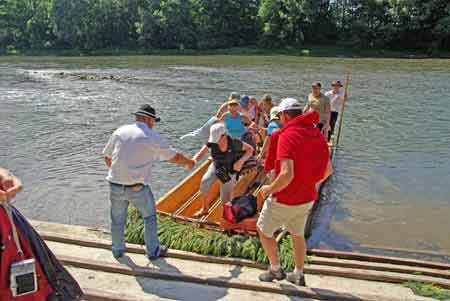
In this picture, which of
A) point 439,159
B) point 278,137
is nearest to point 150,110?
point 278,137

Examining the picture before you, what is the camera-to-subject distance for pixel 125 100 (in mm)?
21531

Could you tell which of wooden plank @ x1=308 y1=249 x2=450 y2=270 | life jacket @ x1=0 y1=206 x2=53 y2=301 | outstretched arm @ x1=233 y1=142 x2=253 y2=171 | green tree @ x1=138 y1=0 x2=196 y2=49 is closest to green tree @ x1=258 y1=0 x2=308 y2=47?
green tree @ x1=138 y1=0 x2=196 y2=49

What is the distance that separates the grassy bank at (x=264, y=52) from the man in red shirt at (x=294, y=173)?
47.8m

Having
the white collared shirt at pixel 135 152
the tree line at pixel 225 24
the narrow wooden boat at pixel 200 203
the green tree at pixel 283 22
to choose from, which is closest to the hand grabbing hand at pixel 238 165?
the narrow wooden boat at pixel 200 203

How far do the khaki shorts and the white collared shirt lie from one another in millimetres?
1088

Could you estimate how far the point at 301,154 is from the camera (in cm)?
416

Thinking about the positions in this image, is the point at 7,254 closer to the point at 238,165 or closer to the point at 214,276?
the point at 214,276

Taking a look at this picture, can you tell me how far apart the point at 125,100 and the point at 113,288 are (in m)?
17.6

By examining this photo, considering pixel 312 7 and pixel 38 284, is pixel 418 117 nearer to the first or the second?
pixel 38 284

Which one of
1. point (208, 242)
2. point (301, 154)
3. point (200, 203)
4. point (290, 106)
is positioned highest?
point (290, 106)

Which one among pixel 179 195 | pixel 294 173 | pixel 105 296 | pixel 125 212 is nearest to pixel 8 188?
pixel 105 296

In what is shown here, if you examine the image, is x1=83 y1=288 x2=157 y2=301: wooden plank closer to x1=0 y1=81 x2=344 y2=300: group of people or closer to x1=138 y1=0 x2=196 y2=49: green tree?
x1=0 y1=81 x2=344 y2=300: group of people

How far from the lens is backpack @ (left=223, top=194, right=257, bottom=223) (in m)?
5.75

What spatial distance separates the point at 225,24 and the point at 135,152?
62.3m
